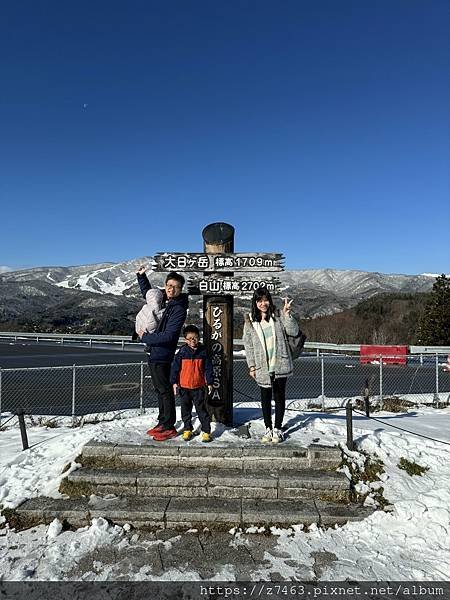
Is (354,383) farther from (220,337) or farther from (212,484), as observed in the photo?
(212,484)

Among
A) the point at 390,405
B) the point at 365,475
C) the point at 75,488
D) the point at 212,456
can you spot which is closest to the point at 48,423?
the point at 75,488

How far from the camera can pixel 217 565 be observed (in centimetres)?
334

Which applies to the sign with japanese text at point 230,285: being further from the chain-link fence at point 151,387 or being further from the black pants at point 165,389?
the chain-link fence at point 151,387

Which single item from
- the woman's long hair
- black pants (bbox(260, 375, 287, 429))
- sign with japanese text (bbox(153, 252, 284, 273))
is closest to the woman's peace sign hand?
the woman's long hair

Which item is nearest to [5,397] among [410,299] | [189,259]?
[189,259]

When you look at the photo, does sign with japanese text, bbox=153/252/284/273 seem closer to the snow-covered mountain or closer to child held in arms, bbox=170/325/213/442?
child held in arms, bbox=170/325/213/442

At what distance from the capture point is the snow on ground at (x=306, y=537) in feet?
10.7

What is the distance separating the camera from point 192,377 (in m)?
5.12

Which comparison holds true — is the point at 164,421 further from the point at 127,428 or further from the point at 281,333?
the point at 281,333

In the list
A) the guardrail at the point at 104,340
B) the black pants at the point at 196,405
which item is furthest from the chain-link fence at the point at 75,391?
the guardrail at the point at 104,340

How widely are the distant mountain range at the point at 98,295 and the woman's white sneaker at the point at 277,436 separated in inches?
1479

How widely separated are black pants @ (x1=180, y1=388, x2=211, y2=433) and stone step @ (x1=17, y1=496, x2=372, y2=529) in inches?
42.4

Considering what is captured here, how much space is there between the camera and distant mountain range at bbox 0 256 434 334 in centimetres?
5450

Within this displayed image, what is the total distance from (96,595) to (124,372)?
49.9ft
